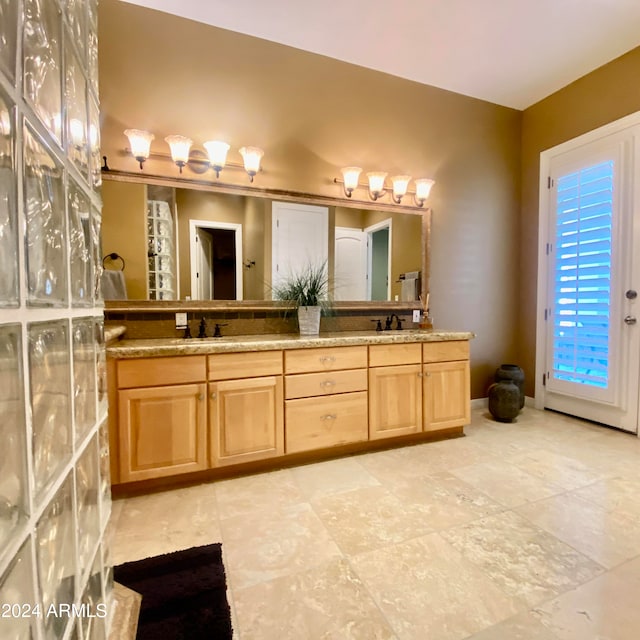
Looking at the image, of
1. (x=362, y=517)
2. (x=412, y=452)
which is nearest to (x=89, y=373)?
(x=362, y=517)

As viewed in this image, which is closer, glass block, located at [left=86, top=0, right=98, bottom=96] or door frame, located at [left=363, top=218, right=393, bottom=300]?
glass block, located at [left=86, top=0, right=98, bottom=96]

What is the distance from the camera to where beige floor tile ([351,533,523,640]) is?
1101 mm

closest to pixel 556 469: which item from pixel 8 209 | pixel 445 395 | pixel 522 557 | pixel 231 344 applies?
pixel 445 395

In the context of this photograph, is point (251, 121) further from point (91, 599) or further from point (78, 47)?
point (91, 599)

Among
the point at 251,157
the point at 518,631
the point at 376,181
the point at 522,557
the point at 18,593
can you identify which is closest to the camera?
the point at 18,593

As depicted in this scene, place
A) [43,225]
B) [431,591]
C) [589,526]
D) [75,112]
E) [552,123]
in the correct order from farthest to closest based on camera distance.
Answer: [552,123]
[589,526]
[431,591]
[75,112]
[43,225]

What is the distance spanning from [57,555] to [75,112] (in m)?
0.81

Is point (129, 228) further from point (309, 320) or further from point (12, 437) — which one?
point (12, 437)

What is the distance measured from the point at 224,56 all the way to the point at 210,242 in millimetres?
1353

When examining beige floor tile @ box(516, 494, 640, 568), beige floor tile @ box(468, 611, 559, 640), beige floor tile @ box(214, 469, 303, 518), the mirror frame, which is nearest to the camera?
beige floor tile @ box(468, 611, 559, 640)

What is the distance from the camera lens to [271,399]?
2.08 metres

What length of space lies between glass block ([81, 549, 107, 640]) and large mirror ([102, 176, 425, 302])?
5.89 feet

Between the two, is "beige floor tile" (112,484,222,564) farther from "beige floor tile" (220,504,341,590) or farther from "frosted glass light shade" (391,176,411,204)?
"frosted glass light shade" (391,176,411,204)

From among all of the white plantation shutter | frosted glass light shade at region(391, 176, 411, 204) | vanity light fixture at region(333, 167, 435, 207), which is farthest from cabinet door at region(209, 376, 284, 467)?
the white plantation shutter
